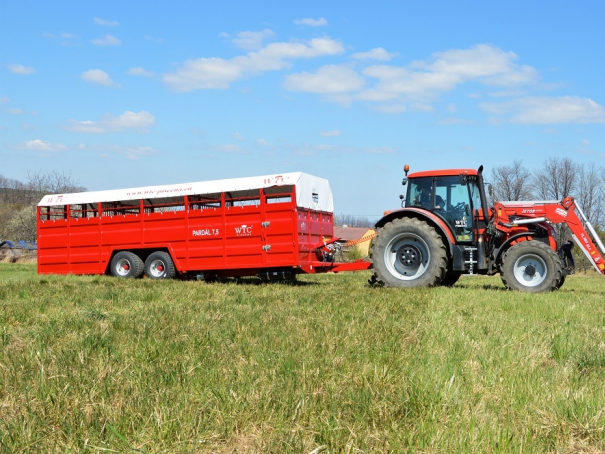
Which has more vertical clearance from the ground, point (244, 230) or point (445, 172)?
point (445, 172)

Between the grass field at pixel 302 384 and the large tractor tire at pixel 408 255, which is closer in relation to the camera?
the grass field at pixel 302 384

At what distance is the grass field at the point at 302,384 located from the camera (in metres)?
2.94

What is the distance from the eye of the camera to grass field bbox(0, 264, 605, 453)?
9.63 ft

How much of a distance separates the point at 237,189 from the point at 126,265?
13.3 feet

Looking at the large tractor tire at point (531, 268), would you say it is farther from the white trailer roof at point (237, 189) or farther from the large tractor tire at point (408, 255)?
the white trailer roof at point (237, 189)

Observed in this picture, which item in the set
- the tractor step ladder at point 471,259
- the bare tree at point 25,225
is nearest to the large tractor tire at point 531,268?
the tractor step ladder at point 471,259

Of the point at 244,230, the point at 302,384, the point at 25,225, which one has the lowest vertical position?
the point at 302,384

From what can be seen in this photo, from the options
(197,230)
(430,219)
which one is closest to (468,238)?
(430,219)

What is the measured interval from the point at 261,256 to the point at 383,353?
32.5 ft

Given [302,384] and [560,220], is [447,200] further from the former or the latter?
[302,384]

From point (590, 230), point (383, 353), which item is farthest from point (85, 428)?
point (590, 230)

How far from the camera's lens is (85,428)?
3.05 m

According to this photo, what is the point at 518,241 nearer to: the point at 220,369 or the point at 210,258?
the point at 210,258

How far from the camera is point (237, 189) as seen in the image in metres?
14.8
